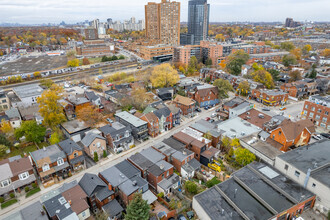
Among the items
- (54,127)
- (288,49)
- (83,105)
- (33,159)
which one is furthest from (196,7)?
(33,159)

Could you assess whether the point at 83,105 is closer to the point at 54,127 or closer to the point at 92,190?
the point at 54,127

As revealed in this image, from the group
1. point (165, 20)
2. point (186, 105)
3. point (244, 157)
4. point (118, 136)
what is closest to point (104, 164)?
point (118, 136)

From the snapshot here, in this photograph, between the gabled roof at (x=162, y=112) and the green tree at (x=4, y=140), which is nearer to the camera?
the green tree at (x=4, y=140)

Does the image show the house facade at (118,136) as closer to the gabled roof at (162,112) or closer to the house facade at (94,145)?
the house facade at (94,145)

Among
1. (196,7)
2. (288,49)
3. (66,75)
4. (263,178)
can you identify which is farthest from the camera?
(196,7)

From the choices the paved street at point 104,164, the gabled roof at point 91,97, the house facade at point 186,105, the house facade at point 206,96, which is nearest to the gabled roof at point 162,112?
the paved street at point 104,164

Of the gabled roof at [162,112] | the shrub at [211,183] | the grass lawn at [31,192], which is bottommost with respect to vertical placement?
the grass lawn at [31,192]

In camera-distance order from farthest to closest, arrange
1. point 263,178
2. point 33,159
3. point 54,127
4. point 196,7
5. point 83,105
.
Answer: point 196,7
point 83,105
point 54,127
point 33,159
point 263,178
